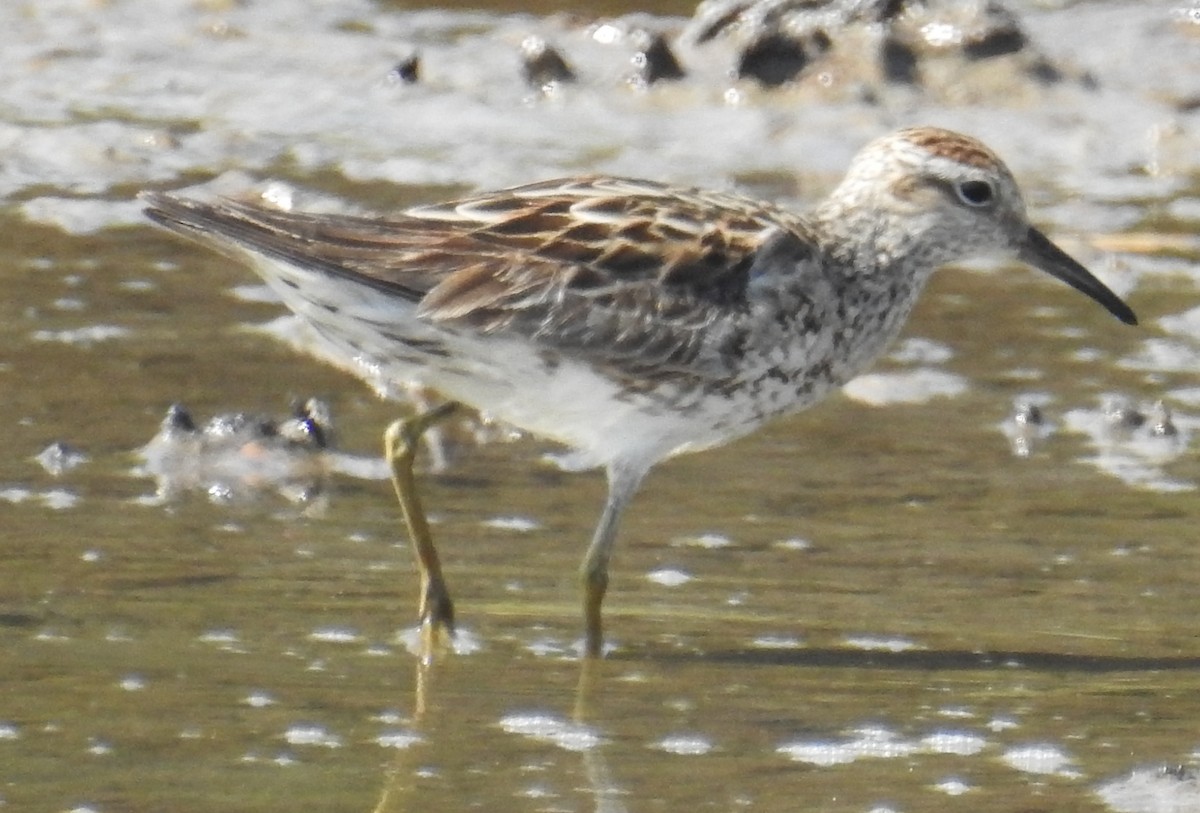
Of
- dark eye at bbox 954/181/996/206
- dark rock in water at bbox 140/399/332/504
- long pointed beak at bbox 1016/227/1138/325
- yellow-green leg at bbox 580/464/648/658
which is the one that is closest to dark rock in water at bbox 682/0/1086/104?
long pointed beak at bbox 1016/227/1138/325

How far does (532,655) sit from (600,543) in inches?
16.6

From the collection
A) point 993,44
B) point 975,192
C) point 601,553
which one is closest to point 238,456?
point 601,553

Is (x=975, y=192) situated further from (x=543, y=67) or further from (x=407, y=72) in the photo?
(x=407, y=72)

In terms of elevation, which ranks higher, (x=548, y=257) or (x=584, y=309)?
(x=548, y=257)

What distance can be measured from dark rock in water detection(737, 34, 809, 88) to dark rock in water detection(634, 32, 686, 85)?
1.01ft

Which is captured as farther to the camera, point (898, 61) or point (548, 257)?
point (898, 61)

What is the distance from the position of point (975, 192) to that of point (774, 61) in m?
4.68

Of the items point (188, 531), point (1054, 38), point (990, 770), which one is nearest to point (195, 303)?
point (188, 531)

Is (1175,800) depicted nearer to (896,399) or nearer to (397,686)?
(397,686)

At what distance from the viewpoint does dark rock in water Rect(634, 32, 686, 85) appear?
1191 cm

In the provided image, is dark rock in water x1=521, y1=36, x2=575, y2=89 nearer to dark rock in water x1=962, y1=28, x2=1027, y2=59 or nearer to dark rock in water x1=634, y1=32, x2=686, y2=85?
dark rock in water x1=634, y1=32, x2=686, y2=85

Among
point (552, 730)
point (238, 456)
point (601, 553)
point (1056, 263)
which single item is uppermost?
point (1056, 263)

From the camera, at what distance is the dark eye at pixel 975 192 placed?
7312 mm

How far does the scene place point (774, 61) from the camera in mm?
11906
